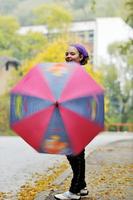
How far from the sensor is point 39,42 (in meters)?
66.3

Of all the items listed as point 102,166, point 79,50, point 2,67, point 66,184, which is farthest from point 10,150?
point 2,67

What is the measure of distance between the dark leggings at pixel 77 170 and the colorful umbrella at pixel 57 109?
3.09 ft

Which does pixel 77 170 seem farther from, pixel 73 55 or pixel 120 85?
pixel 120 85

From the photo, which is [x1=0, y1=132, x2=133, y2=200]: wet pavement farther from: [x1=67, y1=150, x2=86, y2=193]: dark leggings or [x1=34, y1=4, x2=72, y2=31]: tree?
[x1=34, y1=4, x2=72, y2=31]: tree

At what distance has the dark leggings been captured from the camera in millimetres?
6845

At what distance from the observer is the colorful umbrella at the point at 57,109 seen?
5793 mm

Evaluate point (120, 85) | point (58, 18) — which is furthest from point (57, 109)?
point (58, 18)

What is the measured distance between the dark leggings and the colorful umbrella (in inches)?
37.1

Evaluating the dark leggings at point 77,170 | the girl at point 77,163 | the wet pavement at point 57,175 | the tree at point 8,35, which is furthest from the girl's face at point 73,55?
the tree at point 8,35

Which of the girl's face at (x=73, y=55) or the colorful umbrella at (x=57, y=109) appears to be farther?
the girl's face at (x=73, y=55)

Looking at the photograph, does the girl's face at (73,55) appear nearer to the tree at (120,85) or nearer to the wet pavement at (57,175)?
the wet pavement at (57,175)

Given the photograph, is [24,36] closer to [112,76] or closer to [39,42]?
[39,42]

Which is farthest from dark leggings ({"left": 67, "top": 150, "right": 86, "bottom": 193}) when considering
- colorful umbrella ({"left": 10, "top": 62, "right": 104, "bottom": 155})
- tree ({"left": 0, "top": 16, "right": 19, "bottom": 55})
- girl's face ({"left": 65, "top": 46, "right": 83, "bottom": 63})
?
tree ({"left": 0, "top": 16, "right": 19, "bottom": 55})

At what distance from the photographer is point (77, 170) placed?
22.8 ft
